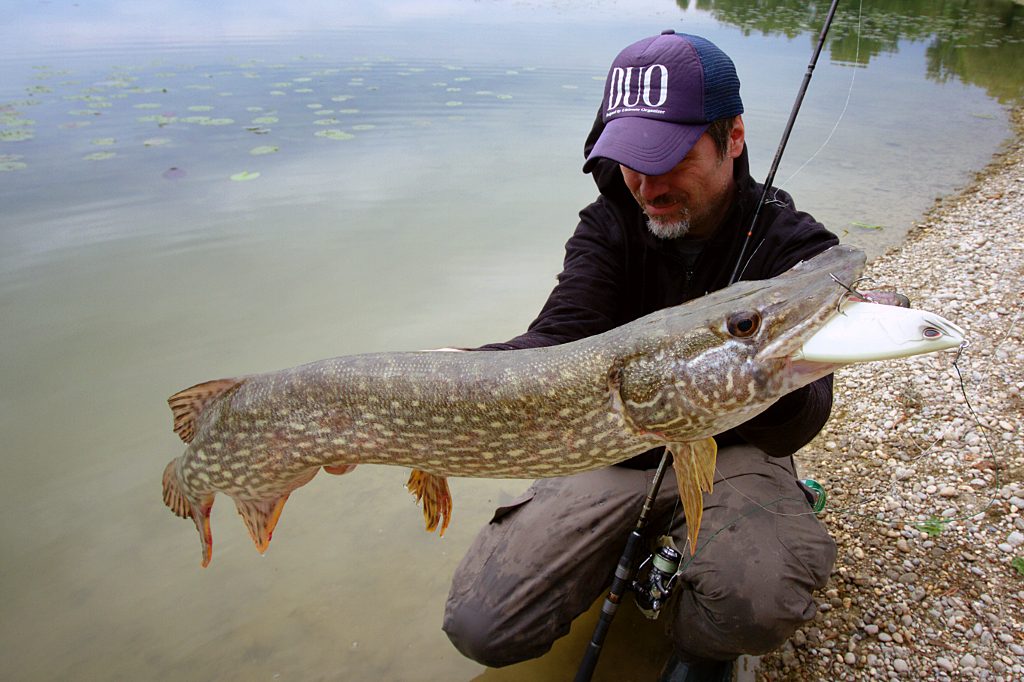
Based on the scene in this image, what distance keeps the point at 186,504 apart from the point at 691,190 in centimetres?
212

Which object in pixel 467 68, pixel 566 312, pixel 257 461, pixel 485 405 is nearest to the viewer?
pixel 485 405

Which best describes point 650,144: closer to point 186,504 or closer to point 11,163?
point 186,504

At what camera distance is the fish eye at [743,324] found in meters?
1.47

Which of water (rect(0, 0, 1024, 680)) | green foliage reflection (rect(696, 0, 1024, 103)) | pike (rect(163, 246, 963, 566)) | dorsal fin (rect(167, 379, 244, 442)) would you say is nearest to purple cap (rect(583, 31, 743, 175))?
pike (rect(163, 246, 963, 566))

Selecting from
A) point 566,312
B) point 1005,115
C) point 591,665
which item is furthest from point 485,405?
point 1005,115

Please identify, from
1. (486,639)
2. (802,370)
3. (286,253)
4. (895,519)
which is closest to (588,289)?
(802,370)

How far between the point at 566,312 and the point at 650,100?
2.60 feet

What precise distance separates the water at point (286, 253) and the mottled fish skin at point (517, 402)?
94 centimetres

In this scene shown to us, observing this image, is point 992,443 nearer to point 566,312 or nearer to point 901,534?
point 901,534

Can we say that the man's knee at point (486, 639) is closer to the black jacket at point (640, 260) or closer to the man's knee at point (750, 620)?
the man's knee at point (750, 620)

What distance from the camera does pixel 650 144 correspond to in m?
2.07

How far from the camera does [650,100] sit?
7.04ft

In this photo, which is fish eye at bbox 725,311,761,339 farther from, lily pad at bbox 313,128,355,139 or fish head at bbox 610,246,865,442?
lily pad at bbox 313,128,355,139

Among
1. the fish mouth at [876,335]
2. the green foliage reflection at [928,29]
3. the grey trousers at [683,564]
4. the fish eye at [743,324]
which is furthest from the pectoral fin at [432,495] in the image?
the green foliage reflection at [928,29]
